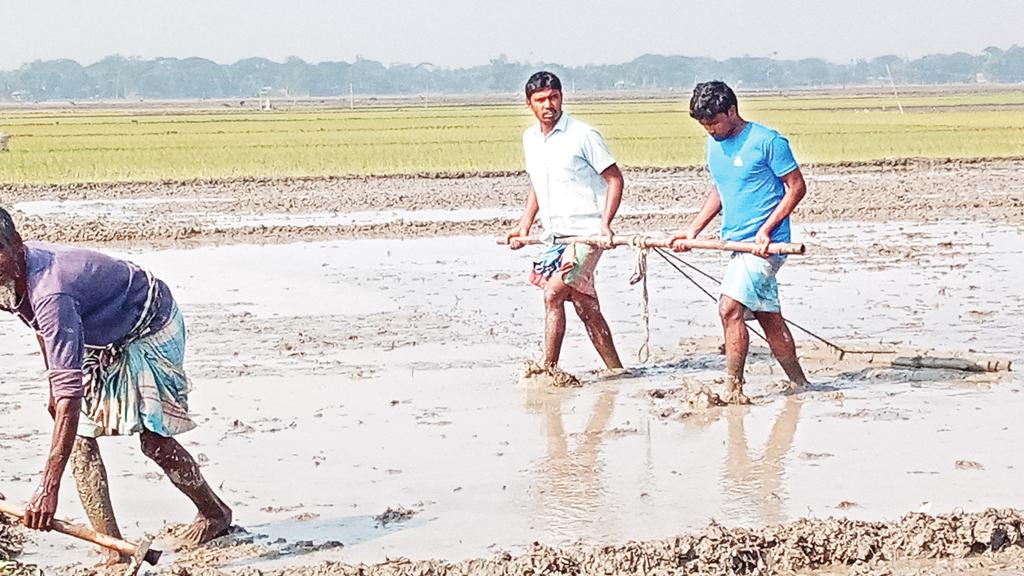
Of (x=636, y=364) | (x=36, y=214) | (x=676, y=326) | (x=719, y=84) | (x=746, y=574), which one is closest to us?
(x=746, y=574)

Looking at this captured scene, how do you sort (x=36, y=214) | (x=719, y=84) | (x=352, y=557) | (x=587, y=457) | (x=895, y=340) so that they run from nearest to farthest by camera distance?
(x=352, y=557), (x=587, y=457), (x=719, y=84), (x=895, y=340), (x=36, y=214)

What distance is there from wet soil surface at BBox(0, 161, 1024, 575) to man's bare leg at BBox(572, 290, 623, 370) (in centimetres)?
12

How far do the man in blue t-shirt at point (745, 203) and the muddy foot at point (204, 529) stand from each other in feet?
9.23

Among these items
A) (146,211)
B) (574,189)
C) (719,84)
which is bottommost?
(146,211)

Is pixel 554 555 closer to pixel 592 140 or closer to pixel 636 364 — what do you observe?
pixel 592 140

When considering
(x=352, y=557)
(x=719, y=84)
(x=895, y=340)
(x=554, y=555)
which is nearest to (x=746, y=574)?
(x=554, y=555)

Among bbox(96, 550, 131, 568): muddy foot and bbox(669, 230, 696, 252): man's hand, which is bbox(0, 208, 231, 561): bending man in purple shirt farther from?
bbox(669, 230, 696, 252): man's hand

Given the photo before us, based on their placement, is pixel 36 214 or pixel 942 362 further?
pixel 36 214

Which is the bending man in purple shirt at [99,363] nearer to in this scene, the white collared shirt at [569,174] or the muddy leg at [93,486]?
the muddy leg at [93,486]

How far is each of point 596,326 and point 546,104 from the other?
1.21 meters

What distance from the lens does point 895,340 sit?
8609mm

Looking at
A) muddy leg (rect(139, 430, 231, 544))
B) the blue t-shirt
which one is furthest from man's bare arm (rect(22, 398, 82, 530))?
the blue t-shirt

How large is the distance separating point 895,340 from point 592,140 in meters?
2.56

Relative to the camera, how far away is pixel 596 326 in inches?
298
